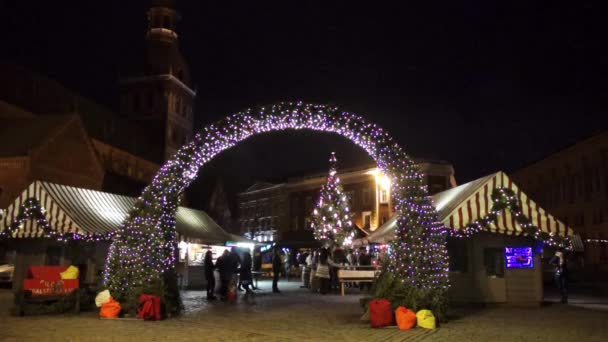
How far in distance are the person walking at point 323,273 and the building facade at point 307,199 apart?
32.7 meters

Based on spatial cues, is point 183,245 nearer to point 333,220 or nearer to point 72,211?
point 72,211

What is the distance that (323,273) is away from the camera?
22.1 m

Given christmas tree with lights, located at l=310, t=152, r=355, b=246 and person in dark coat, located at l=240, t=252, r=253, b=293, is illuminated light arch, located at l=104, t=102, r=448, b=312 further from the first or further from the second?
christmas tree with lights, located at l=310, t=152, r=355, b=246

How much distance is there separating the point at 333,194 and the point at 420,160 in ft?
86.2

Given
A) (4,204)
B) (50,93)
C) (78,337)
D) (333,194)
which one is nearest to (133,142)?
(50,93)

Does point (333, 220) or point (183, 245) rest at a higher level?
point (333, 220)

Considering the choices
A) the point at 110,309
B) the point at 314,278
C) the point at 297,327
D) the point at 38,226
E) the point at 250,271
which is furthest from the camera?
the point at 314,278

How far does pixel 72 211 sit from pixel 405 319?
1401 cm

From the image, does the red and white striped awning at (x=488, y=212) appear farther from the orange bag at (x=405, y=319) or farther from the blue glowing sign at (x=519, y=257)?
the orange bag at (x=405, y=319)

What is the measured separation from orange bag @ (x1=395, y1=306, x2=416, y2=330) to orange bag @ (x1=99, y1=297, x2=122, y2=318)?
21.2 ft

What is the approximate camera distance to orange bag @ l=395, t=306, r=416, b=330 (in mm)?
11578

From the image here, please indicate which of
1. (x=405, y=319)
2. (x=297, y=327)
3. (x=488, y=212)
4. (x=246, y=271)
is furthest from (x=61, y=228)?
(x=488, y=212)

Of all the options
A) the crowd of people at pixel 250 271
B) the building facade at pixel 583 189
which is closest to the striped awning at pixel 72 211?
the crowd of people at pixel 250 271

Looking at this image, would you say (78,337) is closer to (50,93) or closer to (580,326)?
(580,326)
